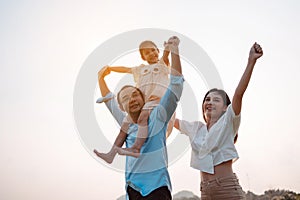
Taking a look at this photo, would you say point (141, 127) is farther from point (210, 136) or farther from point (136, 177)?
point (210, 136)

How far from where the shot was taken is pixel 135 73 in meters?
4.38

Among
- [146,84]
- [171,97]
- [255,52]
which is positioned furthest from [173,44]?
[146,84]

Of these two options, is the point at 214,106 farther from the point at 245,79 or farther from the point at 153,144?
the point at 153,144

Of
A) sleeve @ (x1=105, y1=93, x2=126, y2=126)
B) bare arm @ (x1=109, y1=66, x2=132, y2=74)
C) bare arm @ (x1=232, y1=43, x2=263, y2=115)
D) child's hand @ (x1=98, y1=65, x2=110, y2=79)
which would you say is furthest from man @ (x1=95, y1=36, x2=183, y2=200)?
bare arm @ (x1=232, y1=43, x2=263, y2=115)

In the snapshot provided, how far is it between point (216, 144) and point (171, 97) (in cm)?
78

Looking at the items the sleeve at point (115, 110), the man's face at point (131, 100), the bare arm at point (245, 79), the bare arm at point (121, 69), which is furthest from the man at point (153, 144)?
the bare arm at point (245, 79)

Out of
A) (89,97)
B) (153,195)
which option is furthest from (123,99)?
(153,195)

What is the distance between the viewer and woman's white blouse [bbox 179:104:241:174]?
363 centimetres

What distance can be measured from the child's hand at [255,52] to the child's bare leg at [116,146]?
113 cm

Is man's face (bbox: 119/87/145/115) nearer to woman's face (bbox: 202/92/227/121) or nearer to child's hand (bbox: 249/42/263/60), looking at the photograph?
woman's face (bbox: 202/92/227/121)

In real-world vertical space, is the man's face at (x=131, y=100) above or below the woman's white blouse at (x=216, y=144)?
above

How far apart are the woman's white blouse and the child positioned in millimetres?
293

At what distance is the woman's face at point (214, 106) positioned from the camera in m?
3.91

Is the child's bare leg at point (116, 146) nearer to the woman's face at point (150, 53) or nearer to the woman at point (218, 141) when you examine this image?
the woman at point (218, 141)
